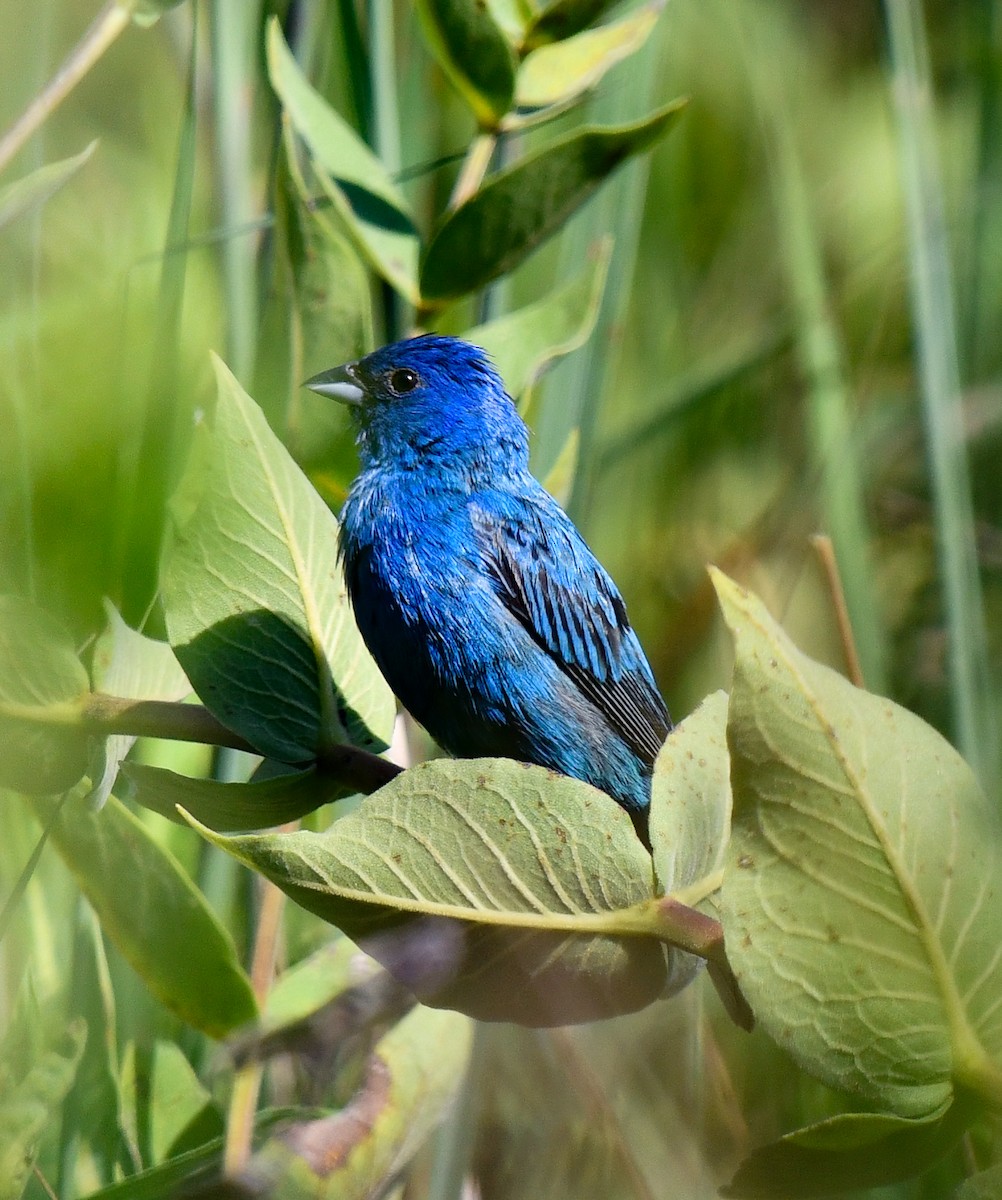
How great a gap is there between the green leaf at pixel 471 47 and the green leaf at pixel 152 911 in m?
0.95

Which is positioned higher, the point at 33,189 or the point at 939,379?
the point at 33,189

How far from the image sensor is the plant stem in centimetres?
139

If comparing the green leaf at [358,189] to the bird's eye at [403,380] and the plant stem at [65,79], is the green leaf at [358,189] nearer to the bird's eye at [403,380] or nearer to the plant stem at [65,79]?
the plant stem at [65,79]

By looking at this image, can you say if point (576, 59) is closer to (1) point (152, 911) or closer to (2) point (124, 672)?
(2) point (124, 672)

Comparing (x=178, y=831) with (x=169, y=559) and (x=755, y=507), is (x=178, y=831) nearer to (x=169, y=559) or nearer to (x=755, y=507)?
(x=169, y=559)

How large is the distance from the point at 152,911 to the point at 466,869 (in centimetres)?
49

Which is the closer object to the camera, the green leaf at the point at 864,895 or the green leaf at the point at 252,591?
the green leaf at the point at 864,895

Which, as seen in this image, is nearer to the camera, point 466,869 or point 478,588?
point 466,869

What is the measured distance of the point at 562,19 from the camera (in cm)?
167

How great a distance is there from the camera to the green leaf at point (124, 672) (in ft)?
3.92

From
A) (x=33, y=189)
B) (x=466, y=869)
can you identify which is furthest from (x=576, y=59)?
(x=466, y=869)

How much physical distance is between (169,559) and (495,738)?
0.74 metres

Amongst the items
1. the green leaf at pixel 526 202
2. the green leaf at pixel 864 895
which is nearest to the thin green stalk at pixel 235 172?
the green leaf at pixel 526 202

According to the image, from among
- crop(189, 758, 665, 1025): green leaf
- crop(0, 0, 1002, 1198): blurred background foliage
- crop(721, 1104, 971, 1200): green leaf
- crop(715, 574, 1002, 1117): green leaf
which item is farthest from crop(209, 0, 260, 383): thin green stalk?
crop(721, 1104, 971, 1200): green leaf
